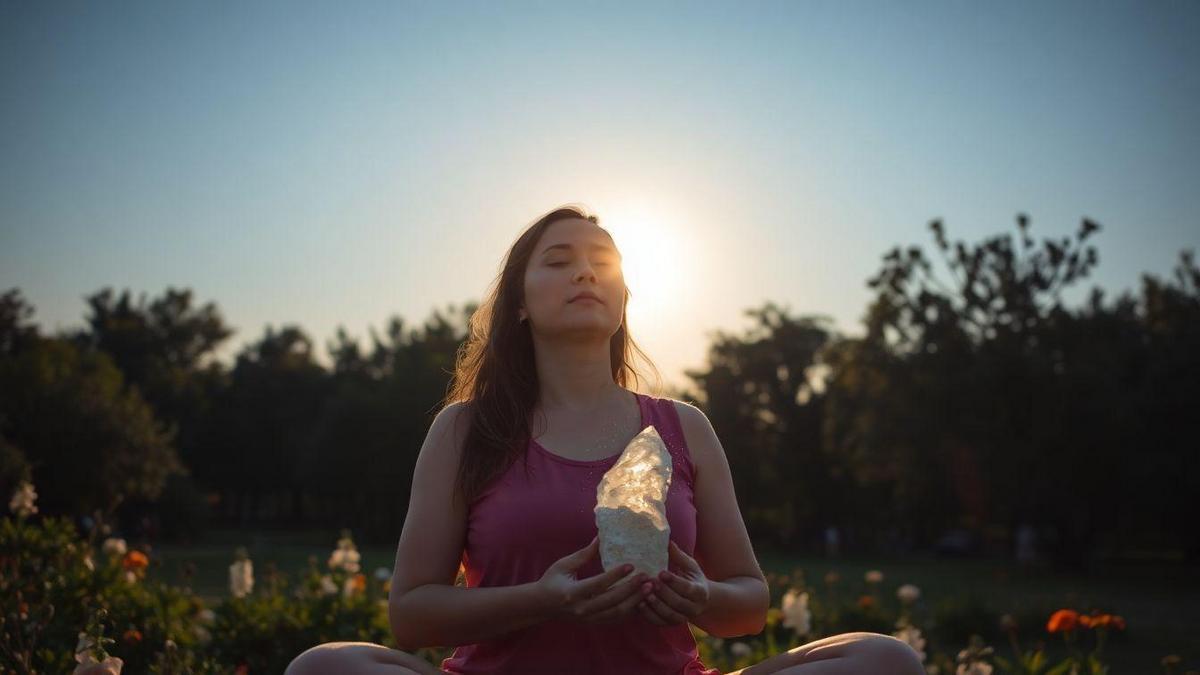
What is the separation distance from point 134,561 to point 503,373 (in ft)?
17.2

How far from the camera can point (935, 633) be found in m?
15.3

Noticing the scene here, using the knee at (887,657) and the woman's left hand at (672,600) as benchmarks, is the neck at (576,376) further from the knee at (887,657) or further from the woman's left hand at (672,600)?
the knee at (887,657)

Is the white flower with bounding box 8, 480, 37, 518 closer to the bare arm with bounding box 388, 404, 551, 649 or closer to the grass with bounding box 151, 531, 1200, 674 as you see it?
the grass with bounding box 151, 531, 1200, 674

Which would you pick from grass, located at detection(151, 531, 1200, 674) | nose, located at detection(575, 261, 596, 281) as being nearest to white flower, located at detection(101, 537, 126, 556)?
grass, located at detection(151, 531, 1200, 674)

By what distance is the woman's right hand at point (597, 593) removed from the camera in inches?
105

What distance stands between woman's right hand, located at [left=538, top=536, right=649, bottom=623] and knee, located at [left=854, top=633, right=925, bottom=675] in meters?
0.70

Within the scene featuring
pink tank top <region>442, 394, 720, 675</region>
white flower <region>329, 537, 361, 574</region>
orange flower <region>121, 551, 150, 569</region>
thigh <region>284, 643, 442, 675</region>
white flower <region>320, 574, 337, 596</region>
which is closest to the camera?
thigh <region>284, 643, 442, 675</region>

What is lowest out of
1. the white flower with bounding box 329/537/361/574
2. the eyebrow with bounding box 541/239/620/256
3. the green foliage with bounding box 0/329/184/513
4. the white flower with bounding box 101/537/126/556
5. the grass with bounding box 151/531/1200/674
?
the grass with bounding box 151/531/1200/674

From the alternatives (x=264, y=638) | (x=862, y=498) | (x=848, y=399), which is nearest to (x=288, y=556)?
(x=848, y=399)

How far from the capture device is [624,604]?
269 centimetres

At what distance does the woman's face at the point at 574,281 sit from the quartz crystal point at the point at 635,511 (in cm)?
54

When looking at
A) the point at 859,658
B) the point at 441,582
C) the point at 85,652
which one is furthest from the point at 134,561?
the point at 859,658

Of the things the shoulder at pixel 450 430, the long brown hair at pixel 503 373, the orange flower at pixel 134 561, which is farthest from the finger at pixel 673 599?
the orange flower at pixel 134 561

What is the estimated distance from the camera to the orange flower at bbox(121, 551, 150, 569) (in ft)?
25.4
